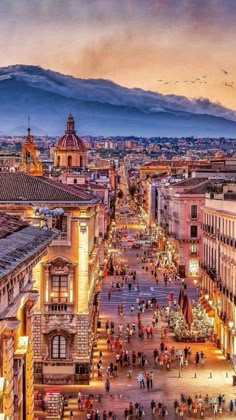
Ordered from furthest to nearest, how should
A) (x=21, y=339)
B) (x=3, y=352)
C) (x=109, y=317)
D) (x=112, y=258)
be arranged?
(x=112, y=258), (x=109, y=317), (x=21, y=339), (x=3, y=352)

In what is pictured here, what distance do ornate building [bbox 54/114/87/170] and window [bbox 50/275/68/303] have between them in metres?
88.5

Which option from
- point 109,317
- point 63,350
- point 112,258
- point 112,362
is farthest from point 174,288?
point 63,350

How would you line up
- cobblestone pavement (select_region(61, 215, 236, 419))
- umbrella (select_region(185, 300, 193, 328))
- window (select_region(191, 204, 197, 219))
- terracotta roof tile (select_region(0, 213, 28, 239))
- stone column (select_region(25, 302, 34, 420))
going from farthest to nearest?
window (select_region(191, 204, 197, 219)), umbrella (select_region(185, 300, 193, 328)), cobblestone pavement (select_region(61, 215, 236, 419)), stone column (select_region(25, 302, 34, 420)), terracotta roof tile (select_region(0, 213, 28, 239))

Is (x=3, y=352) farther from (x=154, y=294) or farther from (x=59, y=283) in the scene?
(x=154, y=294)

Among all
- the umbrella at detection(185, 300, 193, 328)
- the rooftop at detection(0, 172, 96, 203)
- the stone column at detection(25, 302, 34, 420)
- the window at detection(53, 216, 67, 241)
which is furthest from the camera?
the umbrella at detection(185, 300, 193, 328)

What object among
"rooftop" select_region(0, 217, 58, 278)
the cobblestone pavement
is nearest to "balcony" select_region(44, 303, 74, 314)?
the cobblestone pavement

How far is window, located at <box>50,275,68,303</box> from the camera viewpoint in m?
47.0

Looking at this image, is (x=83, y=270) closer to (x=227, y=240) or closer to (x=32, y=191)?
(x=32, y=191)

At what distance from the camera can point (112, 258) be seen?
12025 centimetres

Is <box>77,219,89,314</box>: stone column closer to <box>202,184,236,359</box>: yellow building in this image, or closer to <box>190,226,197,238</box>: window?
<box>202,184,236,359</box>: yellow building

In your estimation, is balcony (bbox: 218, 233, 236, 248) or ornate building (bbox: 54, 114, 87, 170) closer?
balcony (bbox: 218, 233, 236, 248)

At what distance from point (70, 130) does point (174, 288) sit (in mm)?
53810

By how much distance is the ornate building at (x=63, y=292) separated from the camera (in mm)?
46656

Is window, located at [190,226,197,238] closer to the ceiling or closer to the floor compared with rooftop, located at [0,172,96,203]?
closer to the floor
